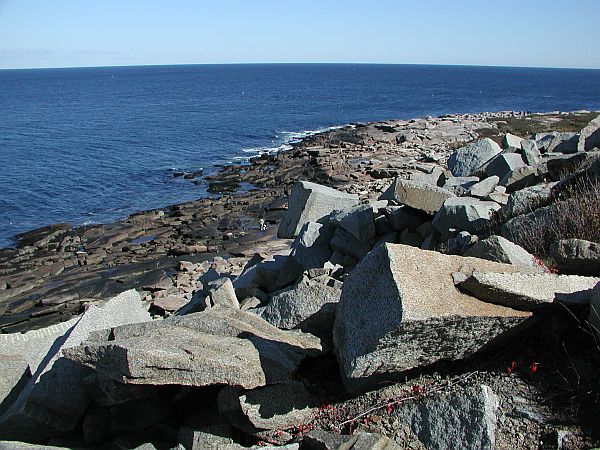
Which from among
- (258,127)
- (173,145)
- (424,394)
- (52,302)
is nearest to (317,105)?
(258,127)

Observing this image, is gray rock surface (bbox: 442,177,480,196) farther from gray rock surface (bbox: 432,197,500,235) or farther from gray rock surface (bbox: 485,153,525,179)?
gray rock surface (bbox: 432,197,500,235)

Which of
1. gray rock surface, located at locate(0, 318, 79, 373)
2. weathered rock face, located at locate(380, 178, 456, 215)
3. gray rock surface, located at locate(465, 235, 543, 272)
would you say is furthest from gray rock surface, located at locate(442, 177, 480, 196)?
gray rock surface, located at locate(0, 318, 79, 373)

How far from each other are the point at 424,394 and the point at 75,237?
21.3 m

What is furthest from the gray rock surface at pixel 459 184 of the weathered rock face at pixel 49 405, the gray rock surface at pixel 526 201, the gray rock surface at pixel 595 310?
the weathered rock face at pixel 49 405

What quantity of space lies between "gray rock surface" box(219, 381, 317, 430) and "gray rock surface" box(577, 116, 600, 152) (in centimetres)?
962

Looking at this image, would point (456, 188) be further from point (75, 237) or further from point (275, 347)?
point (75, 237)

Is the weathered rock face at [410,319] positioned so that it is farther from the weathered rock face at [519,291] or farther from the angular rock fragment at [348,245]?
the angular rock fragment at [348,245]

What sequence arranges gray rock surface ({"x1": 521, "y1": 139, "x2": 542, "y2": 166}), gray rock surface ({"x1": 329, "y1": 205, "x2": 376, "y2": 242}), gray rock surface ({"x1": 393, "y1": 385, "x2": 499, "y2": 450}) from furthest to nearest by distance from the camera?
gray rock surface ({"x1": 521, "y1": 139, "x2": 542, "y2": 166}) < gray rock surface ({"x1": 329, "y1": 205, "x2": 376, "y2": 242}) < gray rock surface ({"x1": 393, "y1": 385, "x2": 499, "y2": 450})

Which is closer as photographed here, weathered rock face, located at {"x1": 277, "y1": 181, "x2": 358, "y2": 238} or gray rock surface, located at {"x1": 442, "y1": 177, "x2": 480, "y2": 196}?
gray rock surface, located at {"x1": 442, "y1": 177, "x2": 480, "y2": 196}

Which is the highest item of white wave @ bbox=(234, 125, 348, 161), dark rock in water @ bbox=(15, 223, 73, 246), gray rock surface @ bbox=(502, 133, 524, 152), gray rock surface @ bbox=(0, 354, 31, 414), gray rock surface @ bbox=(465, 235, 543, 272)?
gray rock surface @ bbox=(502, 133, 524, 152)

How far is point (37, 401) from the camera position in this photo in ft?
18.6

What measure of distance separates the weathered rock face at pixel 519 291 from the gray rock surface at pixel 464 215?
10.3 feet

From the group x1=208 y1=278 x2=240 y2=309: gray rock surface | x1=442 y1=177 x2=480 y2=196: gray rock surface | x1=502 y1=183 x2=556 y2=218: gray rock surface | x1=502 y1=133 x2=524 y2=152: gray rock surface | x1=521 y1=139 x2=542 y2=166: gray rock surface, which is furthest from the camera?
x1=502 y1=133 x2=524 y2=152: gray rock surface

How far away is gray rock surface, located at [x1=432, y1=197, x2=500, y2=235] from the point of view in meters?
8.00
